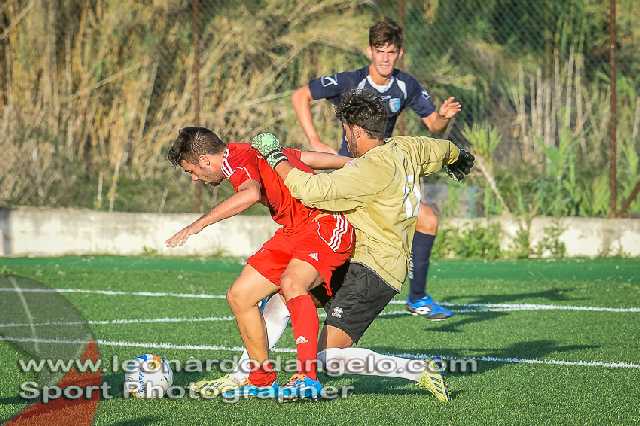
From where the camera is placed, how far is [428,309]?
889 centimetres

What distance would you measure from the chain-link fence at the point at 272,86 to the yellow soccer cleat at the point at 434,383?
8435 mm

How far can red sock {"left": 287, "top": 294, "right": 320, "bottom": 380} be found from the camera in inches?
237

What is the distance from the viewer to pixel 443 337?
8.34m

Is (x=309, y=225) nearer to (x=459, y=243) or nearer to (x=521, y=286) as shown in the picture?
(x=521, y=286)

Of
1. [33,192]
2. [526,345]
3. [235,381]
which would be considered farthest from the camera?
[33,192]

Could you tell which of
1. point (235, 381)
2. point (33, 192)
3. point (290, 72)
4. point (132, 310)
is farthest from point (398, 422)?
point (290, 72)

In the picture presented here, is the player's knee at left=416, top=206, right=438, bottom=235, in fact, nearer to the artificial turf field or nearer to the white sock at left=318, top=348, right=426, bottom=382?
the artificial turf field

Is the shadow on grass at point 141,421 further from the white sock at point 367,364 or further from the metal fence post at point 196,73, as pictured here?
the metal fence post at point 196,73

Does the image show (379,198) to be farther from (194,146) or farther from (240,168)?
(194,146)

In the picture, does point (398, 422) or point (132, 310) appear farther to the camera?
point (132, 310)

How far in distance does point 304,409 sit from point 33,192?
9.99m

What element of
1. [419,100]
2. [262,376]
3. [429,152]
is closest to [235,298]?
[262,376]

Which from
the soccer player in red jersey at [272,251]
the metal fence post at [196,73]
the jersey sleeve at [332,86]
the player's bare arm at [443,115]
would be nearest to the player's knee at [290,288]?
the soccer player in red jersey at [272,251]

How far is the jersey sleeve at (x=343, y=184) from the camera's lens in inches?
237
